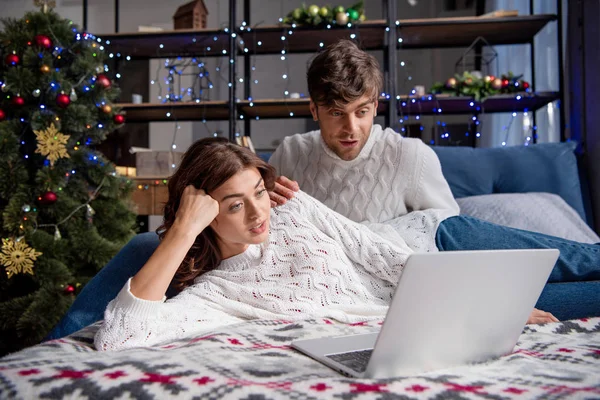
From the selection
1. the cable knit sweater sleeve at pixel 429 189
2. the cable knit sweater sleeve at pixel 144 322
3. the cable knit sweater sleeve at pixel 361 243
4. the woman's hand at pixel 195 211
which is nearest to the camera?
the cable knit sweater sleeve at pixel 144 322

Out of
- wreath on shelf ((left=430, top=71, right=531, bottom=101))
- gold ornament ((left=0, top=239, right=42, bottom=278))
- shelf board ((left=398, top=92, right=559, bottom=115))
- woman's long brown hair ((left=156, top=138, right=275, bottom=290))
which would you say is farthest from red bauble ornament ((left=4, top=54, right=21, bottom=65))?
wreath on shelf ((left=430, top=71, right=531, bottom=101))

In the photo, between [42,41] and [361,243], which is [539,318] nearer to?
[361,243]

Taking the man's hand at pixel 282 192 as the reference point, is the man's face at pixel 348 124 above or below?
above

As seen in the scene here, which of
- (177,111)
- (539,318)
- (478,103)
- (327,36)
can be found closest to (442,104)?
(478,103)

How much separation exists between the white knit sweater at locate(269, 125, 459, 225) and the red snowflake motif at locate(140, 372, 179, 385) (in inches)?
41.8

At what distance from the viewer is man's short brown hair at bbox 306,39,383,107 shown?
5.23 feet

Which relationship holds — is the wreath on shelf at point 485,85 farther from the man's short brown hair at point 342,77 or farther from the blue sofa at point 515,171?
the man's short brown hair at point 342,77

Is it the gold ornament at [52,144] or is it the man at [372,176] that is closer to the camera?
the man at [372,176]

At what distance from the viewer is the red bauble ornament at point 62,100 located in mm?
2668

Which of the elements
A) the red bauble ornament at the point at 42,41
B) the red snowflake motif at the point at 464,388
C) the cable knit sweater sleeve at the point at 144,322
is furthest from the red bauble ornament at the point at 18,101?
the red snowflake motif at the point at 464,388

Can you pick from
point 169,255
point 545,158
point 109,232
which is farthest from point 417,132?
point 169,255

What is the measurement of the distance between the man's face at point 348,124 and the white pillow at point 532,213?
23.6 inches

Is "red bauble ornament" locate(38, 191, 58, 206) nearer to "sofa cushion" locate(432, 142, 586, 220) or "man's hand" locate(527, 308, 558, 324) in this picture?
"sofa cushion" locate(432, 142, 586, 220)

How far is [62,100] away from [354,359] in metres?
2.30
